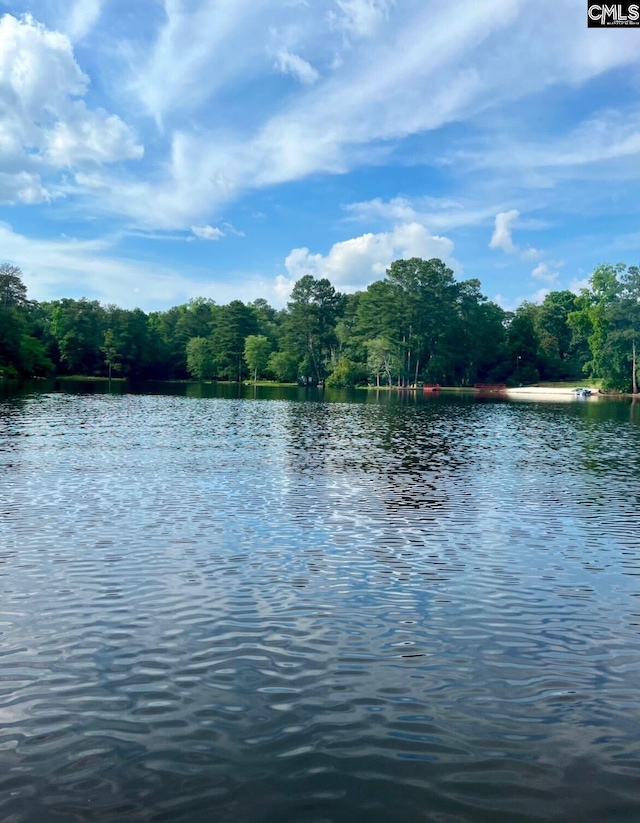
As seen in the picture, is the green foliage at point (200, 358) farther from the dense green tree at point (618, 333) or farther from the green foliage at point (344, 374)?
the dense green tree at point (618, 333)

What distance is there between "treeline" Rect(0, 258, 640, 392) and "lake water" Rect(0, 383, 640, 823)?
111389mm

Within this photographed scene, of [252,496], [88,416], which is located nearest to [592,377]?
[88,416]

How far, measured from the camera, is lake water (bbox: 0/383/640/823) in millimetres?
6664

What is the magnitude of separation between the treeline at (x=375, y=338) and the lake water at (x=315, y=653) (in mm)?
111389

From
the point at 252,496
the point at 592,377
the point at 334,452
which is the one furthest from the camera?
the point at 592,377

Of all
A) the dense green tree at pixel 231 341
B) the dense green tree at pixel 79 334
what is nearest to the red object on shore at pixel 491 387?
the dense green tree at pixel 231 341

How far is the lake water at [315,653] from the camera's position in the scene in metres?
6.66

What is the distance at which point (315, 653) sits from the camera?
978 cm

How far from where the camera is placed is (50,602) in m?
11.7

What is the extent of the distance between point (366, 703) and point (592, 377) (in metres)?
133

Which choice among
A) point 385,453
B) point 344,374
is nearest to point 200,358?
point 344,374

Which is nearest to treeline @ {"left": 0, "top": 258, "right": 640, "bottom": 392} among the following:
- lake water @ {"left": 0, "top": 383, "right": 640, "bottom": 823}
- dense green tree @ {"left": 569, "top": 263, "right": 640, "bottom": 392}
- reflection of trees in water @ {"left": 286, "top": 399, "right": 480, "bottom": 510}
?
dense green tree @ {"left": 569, "top": 263, "right": 640, "bottom": 392}

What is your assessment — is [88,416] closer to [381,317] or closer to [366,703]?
[366,703]

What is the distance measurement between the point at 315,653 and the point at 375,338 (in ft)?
449
